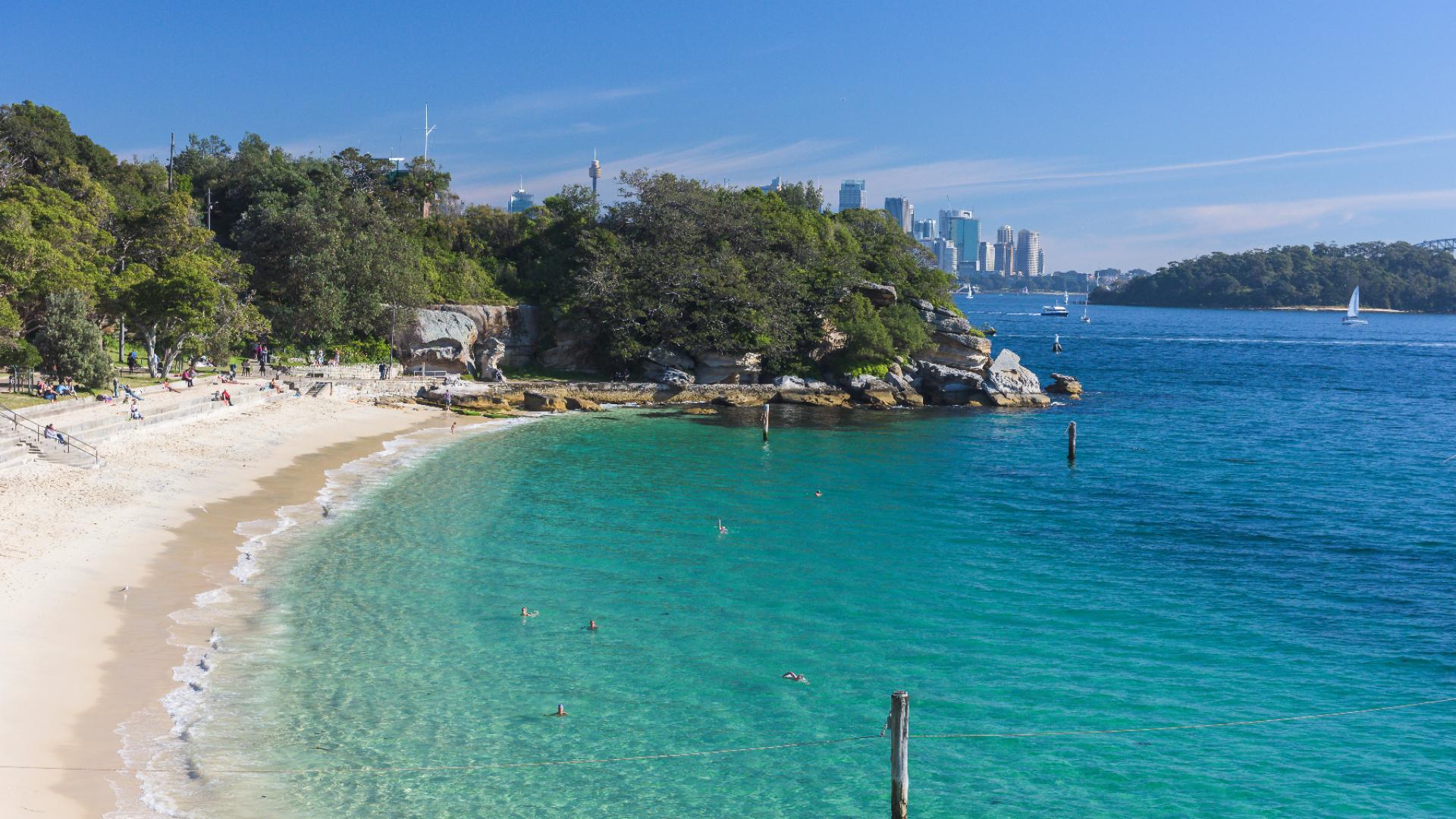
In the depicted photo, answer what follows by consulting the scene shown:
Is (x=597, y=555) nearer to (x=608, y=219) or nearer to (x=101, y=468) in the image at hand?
(x=101, y=468)

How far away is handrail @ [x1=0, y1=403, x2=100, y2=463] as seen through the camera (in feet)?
104

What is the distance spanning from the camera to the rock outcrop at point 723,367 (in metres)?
67.2

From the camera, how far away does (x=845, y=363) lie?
230 ft

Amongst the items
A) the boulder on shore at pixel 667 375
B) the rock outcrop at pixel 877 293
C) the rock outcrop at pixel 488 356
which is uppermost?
the rock outcrop at pixel 877 293

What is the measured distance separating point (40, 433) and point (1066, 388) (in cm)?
6500

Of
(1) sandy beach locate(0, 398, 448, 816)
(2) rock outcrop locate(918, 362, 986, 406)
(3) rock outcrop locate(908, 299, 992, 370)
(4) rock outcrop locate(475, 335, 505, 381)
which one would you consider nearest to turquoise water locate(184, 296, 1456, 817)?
(1) sandy beach locate(0, 398, 448, 816)

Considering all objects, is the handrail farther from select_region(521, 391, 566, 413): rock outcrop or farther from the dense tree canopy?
select_region(521, 391, 566, 413): rock outcrop

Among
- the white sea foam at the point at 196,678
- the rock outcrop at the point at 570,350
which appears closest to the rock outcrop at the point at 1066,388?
the rock outcrop at the point at 570,350

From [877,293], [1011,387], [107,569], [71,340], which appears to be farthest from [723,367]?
[107,569]

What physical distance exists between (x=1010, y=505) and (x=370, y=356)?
4447 centimetres

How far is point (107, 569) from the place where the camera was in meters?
24.2

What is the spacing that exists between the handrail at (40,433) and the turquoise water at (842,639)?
856 centimetres

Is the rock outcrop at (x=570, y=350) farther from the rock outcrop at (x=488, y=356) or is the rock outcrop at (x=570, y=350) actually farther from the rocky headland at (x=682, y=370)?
the rock outcrop at (x=488, y=356)

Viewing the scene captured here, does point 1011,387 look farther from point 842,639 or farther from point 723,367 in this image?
point 842,639
